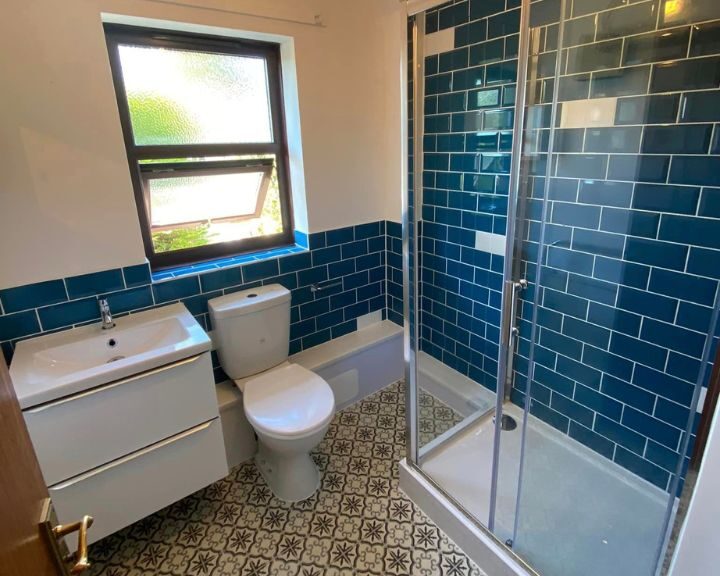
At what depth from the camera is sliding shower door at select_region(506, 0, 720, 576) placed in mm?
1439

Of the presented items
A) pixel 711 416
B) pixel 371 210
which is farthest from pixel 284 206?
pixel 711 416

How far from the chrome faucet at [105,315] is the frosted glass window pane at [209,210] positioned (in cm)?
40

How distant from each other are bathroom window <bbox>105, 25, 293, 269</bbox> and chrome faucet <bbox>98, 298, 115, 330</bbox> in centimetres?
36

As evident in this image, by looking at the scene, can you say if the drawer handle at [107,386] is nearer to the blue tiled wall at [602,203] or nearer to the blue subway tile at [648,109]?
the blue tiled wall at [602,203]

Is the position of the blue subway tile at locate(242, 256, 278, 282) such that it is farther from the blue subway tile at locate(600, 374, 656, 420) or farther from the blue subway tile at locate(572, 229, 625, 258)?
the blue subway tile at locate(600, 374, 656, 420)

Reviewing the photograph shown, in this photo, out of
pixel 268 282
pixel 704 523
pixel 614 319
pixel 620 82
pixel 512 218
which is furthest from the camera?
pixel 268 282

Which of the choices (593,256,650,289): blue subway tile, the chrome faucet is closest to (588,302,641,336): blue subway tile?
(593,256,650,289): blue subway tile

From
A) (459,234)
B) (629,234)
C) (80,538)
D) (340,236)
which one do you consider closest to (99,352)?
(80,538)

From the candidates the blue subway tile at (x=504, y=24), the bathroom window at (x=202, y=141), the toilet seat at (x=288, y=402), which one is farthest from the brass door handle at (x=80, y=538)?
the blue subway tile at (x=504, y=24)

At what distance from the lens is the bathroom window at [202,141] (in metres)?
1.87

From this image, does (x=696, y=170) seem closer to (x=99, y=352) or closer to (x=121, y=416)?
(x=121, y=416)

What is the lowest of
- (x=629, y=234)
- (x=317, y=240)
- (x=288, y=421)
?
(x=288, y=421)

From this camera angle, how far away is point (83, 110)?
1.63 meters

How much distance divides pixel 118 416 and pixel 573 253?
6.18 feet
